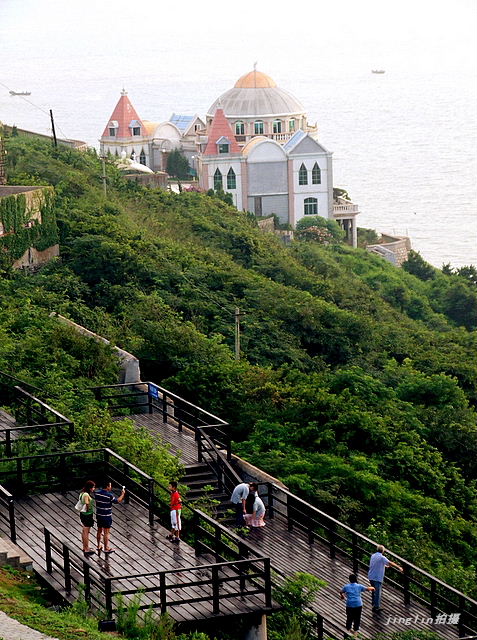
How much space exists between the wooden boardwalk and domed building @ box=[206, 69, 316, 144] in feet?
298

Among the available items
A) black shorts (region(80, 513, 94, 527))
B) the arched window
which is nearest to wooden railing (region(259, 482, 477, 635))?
black shorts (region(80, 513, 94, 527))

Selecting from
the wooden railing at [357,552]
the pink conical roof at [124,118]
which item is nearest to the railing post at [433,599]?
the wooden railing at [357,552]

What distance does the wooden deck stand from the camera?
586 inches

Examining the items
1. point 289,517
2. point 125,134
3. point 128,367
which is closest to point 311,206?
point 125,134

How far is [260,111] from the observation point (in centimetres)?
10906

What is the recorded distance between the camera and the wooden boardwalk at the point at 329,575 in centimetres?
1623

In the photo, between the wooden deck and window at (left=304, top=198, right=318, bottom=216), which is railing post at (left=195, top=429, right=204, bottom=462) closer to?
the wooden deck

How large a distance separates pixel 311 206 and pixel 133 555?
88.3 m

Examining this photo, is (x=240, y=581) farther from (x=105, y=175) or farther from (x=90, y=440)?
(x=105, y=175)

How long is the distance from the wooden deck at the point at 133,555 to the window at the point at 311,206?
8597cm

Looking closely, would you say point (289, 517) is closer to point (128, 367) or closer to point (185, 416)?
point (185, 416)

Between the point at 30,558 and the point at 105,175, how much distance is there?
3976 centimetres

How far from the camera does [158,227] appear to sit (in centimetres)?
4800

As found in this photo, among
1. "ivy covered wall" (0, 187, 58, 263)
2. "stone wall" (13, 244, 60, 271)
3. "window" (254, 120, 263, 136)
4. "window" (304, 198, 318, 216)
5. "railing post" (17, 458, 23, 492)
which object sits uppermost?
"window" (254, 120, 263, 136)
